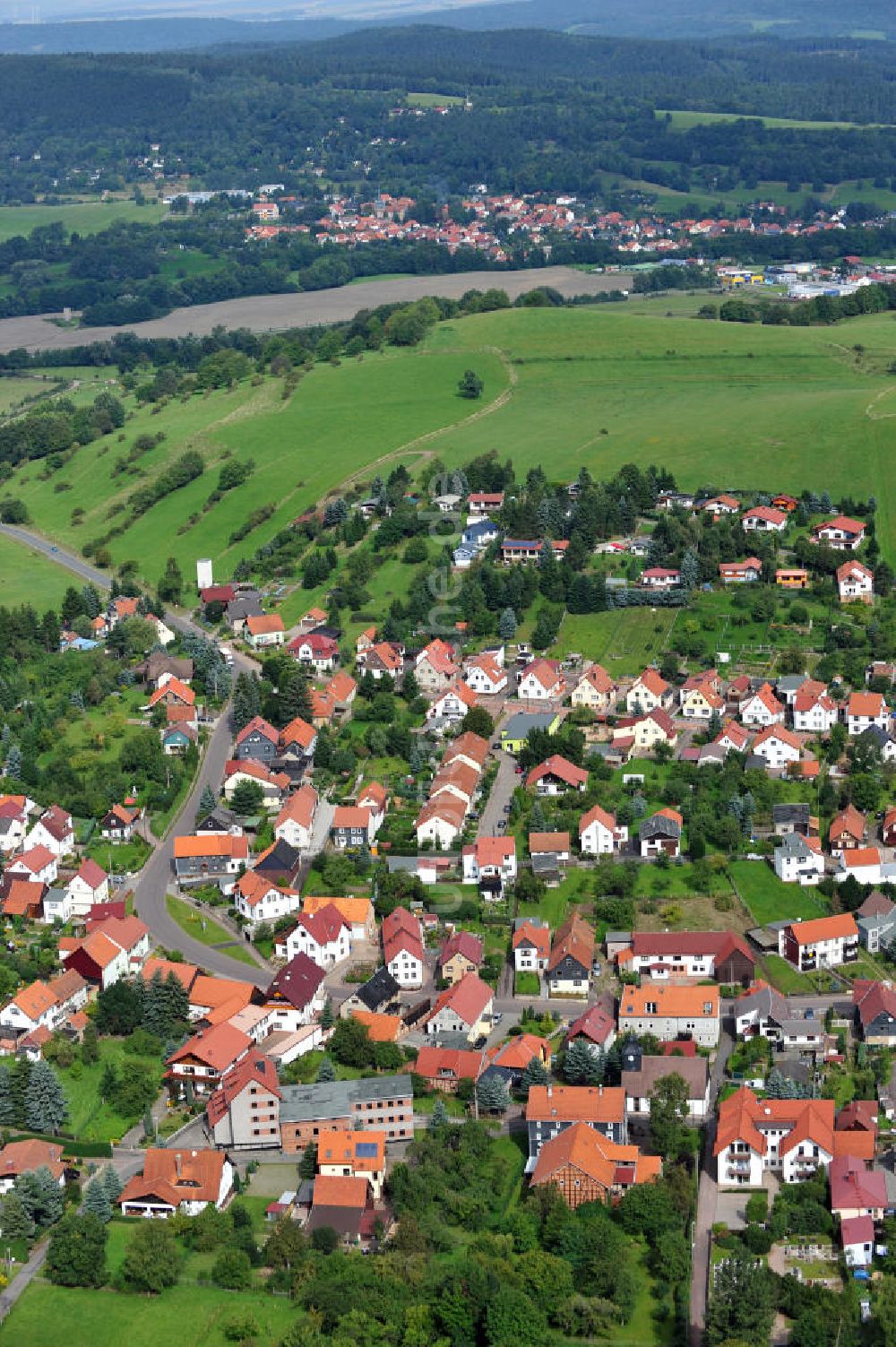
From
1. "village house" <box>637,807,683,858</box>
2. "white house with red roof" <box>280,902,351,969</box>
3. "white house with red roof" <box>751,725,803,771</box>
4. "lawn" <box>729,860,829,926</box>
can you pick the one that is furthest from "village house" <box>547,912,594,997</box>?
"white house with red roof" <box>751,725,803,771</box>

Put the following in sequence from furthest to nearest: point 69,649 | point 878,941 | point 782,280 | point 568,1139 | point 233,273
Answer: point 233,273
point 782,280
point 69,649
point 878,941
point 568,1139

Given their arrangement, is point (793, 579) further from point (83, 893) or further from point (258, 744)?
point (83, 893)

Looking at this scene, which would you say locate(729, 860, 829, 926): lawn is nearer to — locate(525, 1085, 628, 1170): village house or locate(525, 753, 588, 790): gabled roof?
locate(525, 753, 588, 790): gabled roof

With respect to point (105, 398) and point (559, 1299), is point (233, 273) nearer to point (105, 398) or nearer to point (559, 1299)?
point (105, 398)

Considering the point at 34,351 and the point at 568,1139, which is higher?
the point at 568,1139

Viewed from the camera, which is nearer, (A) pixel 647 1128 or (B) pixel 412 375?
(A) pixel 647 1128

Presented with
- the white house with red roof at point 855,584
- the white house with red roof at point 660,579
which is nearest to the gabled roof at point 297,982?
the white house with red roof at point 660,579

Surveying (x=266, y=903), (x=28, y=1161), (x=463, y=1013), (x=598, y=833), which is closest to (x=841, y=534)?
(x=598, y=833)

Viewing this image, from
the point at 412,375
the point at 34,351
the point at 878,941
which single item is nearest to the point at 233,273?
the point at 34,351
